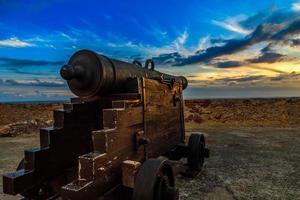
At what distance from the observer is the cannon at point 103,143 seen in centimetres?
293

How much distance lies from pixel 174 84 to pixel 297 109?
1442cm

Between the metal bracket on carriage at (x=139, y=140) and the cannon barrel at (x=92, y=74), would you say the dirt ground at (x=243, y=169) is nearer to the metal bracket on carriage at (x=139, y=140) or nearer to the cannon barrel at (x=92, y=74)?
the metal bracket on carriage at (x=139, y=140)

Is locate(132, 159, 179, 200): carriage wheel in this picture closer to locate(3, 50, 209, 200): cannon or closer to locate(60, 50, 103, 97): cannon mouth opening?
locate(3, 50, 209, 200): cannon

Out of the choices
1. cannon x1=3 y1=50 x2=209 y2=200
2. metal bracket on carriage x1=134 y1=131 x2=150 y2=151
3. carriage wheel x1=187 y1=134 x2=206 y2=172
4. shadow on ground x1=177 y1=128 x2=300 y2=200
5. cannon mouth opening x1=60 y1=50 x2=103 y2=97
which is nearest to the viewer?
cannon x1=3 y1=50 x2=209 y2=200

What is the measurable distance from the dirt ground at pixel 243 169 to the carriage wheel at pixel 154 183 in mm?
1074

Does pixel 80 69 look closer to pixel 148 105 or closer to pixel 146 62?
pixel 148 105

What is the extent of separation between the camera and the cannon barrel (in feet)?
12.2

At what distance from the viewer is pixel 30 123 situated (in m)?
12.8

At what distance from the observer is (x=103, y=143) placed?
9.58 feet

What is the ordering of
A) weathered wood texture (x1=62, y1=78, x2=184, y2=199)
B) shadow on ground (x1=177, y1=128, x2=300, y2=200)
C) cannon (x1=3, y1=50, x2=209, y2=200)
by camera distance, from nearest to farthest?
weathered wood texture (x1=62, y1=78, x2=184, y2=199) → cannon (x1=3, y1=50, x2=209, y2=200) → shadow on ground (x1=177, y1=128, x2=300, y2=200)

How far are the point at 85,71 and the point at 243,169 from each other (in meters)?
3.90

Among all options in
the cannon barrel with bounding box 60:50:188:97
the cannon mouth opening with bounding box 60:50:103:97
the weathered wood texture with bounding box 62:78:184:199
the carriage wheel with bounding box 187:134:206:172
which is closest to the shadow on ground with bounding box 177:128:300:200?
the carriage wheel with bounding box 187:134:206:172

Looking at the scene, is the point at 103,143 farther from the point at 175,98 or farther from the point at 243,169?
the point at 243,169

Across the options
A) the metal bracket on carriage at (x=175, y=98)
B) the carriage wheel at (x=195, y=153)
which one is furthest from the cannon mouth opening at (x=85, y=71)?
the carriage wheel at (x=195, y=153)
